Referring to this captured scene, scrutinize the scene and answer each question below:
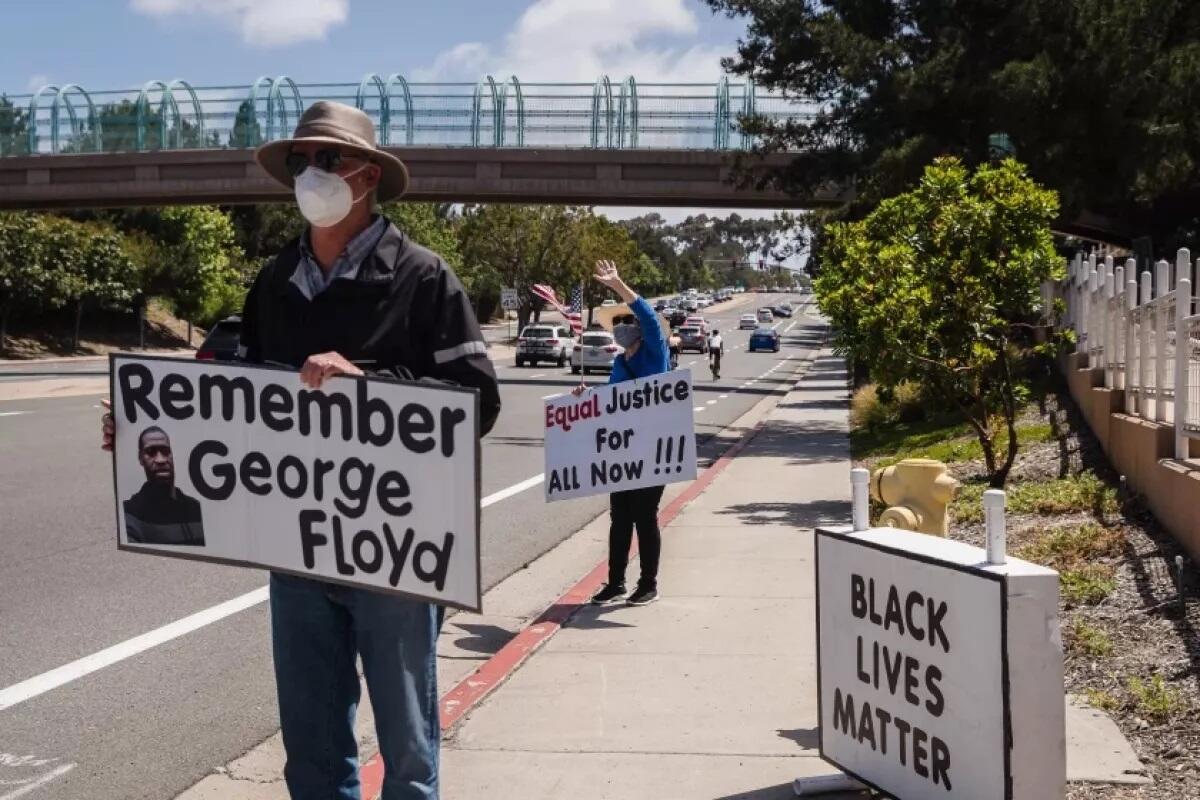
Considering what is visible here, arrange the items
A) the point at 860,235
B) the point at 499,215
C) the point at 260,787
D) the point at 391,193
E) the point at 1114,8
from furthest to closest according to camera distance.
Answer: the point at 499,215
the point at 1114,8
the point at 860,235
the point at 260,787
the point at 391,193

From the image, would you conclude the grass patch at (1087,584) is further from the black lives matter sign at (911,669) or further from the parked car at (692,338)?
the parked car at (692,338)

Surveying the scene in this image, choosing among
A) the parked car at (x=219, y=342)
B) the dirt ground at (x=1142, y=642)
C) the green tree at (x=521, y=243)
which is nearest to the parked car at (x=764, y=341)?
the green tree at (x=521, y=243)

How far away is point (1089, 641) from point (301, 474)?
450cm

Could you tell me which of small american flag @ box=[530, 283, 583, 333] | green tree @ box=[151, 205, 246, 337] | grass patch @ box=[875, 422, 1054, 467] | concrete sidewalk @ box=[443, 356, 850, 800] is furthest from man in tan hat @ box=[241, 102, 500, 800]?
green tree @ box=[151, 205, 246, 337]

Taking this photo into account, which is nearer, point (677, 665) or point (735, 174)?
point (677, 665)

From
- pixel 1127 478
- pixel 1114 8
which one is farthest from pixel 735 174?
pixel 1127 478

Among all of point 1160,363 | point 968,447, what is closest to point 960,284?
point 1160,363

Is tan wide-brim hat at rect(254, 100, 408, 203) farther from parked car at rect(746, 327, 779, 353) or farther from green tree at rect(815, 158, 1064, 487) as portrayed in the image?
parked car at rect(746, 327, 779, 353)

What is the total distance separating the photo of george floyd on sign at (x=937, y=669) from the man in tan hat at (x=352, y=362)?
154 cm

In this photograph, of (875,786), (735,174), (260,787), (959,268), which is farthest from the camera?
(735,174)

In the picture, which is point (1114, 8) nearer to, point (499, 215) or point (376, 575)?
point (376, 575)

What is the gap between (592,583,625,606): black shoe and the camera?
9.59 meters

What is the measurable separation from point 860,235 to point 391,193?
41.7 ft

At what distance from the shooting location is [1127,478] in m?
11.3
